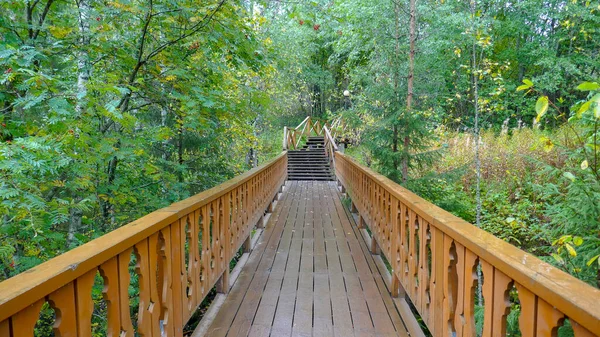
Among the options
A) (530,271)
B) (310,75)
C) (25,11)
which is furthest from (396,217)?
(310,75)

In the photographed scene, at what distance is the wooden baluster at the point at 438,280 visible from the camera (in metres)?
1.93

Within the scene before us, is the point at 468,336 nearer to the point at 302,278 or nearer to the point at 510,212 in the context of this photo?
the point at 302,278

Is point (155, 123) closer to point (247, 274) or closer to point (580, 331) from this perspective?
point (247, 274)

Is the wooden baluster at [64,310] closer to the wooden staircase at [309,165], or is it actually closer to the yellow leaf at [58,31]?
the yellow leaf at [58,31]

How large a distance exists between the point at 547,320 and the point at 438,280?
3.31ft

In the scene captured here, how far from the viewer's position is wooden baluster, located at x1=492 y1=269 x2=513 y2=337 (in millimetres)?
1249

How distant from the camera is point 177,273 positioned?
211 cm

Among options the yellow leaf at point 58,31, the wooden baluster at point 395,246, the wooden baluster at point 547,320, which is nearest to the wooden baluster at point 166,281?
the wooden baluster at point 547,320

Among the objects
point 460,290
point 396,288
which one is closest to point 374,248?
point 396,288

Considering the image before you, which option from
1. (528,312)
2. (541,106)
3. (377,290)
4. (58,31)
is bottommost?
(377,290)

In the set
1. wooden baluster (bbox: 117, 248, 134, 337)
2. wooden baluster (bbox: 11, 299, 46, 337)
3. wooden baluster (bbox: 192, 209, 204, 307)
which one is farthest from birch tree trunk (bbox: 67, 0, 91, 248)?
wooden baluster (bbox: 11, 299, 46, 337)

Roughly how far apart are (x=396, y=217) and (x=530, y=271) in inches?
75.2

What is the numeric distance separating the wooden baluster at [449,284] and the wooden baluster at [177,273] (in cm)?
153

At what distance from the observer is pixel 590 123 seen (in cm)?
281
